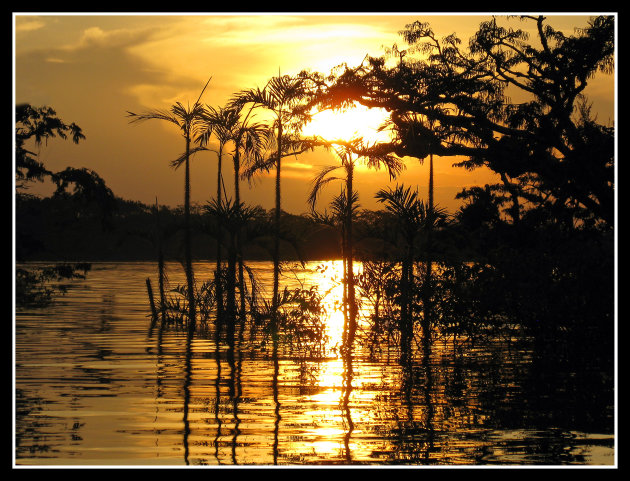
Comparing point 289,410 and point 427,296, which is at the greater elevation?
point 427,296

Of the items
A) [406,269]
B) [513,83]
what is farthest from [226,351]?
[513,83]

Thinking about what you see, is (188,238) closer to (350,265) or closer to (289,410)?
(350,265)

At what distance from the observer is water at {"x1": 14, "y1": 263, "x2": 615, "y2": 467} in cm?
1041

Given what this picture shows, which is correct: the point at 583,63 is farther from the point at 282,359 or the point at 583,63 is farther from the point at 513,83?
the point at 282,359

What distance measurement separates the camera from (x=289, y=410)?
43.0 feet

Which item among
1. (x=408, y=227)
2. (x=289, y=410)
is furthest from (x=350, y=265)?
(x=289, y=410)

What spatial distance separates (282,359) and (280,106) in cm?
978

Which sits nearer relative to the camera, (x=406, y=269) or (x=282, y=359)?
(x=282, y=359)

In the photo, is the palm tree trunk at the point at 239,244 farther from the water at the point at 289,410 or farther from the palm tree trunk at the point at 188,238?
the water at the point at 289,410

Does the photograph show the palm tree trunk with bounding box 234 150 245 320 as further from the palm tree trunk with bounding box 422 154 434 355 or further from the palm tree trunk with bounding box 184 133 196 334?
the palm tree trunk with bounding box 422 154 434 355

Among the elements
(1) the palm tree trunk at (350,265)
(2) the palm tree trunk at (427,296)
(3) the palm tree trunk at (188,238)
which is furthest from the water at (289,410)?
(3) the palm tree trunk at (188,238)

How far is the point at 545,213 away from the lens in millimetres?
21891

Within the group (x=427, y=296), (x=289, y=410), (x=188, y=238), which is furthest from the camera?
(x=188, y=238)

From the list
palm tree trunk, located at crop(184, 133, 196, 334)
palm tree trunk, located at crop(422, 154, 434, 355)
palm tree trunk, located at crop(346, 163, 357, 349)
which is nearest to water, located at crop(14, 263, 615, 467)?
palm tree trunk, located at crop(422, 154, 434, 355)
